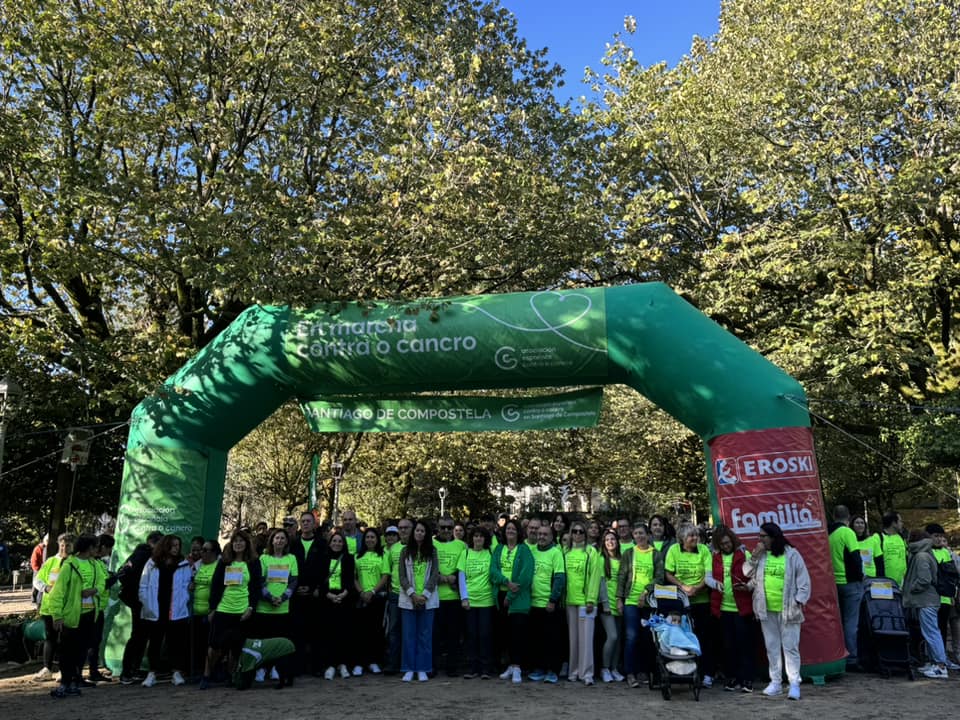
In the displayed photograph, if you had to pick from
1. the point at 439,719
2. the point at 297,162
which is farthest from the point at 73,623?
the point at 297,162

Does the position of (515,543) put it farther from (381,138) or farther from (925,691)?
(381,138)

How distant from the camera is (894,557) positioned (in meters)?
8.73

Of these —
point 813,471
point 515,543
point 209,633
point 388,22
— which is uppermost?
point 388,22

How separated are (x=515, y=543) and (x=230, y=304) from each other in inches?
252

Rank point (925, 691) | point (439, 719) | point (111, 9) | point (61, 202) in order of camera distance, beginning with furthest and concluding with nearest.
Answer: point (111, 9), point (61, 202), point (925, 691), point (439, 719)

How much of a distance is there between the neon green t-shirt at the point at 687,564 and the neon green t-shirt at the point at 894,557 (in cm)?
228

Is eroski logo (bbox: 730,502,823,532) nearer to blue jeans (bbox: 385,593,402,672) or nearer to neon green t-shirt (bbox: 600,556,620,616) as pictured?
neon green t-shirt (bbox: 600,556,620,616)

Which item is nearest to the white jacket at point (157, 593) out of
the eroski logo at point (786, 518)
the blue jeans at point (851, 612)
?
the eroski logo at point (786, 518)

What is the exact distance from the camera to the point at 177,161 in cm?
1273

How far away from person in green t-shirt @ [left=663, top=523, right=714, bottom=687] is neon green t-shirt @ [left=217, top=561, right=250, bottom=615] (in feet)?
13.8

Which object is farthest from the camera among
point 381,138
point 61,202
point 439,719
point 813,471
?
point 381,138

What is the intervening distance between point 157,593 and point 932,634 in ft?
27.1

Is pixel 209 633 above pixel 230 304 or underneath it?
underneath

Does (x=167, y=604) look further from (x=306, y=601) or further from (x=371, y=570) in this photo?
(x=371, y=570)
